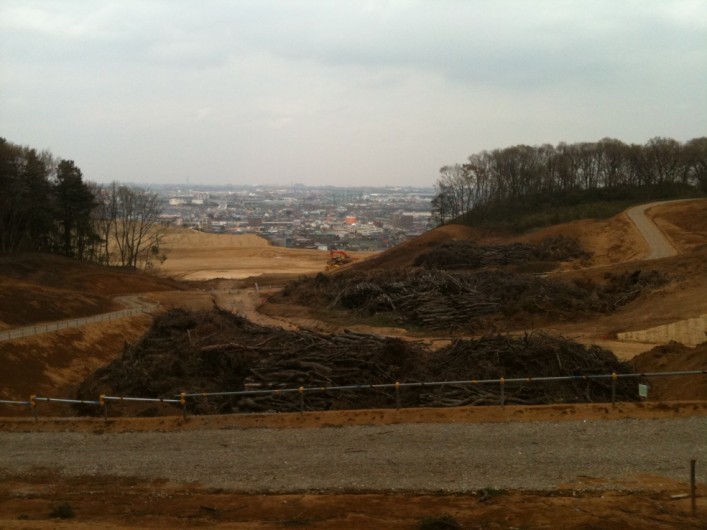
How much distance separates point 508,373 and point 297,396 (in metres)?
6.28

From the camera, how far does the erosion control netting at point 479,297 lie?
33.0 m

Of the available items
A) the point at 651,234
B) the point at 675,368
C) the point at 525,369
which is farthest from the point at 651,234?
the point at 525,369

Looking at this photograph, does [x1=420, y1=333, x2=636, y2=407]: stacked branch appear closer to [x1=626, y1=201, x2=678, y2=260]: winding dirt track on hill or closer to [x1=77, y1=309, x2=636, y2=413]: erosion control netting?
[x1=77, y1=309, x2=636, y2=413]: erosion control netting

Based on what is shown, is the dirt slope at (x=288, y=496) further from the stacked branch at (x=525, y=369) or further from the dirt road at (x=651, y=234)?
the dirt road at (x=651, y=234)

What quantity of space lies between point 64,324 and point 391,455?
92.7 feet

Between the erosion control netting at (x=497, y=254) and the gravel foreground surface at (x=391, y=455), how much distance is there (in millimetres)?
39572

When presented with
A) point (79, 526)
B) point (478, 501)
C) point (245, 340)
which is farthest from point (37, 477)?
point (245, 340)

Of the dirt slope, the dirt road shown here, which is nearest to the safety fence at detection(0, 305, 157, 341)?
the dirt slope

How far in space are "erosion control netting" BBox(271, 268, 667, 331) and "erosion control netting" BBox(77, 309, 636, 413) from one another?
42.8ft

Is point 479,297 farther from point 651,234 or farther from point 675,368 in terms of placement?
point 651,234

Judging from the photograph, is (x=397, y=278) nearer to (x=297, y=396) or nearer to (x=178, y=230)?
(x=297, y=396)

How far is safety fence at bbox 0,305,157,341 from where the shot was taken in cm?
3003

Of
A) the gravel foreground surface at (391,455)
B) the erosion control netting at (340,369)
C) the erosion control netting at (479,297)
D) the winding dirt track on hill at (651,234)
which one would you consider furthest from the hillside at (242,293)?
the gravel foreground surface at (391,455)

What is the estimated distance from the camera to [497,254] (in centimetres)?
5378
